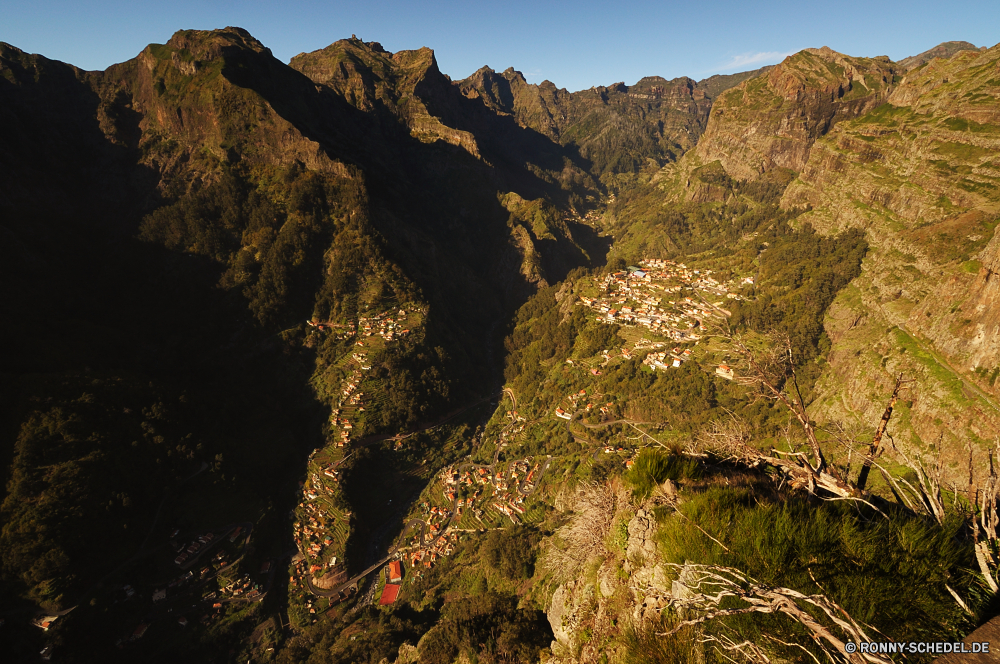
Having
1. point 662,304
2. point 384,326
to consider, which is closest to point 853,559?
point 384,326

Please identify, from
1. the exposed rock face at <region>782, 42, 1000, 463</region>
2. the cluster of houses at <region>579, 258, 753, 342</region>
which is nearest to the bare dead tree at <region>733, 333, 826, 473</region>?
the exposed rock face at <region>782, 42, 1000, 463</region>

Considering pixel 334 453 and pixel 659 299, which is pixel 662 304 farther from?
pixel 334 453

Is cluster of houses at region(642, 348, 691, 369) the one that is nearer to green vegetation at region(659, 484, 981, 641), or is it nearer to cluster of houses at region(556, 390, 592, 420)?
cluster of houses at region(556, 390, 592, 420)

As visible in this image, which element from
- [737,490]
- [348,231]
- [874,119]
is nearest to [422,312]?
[348,231]

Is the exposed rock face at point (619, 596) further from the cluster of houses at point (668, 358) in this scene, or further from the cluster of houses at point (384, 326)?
the cluster of houses at point (384, 326)

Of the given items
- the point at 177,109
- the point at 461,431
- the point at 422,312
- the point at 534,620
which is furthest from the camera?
the point at 177,109

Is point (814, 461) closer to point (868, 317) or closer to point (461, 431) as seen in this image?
point (461, 431)

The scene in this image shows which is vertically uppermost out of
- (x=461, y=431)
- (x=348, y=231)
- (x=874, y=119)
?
(x=874, y=119)
